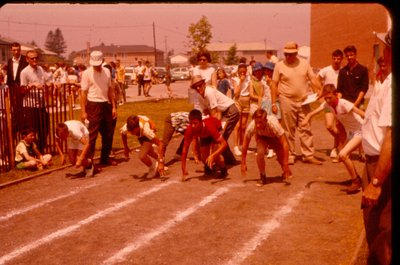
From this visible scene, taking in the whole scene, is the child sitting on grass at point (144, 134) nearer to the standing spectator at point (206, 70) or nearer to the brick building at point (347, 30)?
the standing spectator at point (206, 70)

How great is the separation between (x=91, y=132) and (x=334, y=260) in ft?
18.8

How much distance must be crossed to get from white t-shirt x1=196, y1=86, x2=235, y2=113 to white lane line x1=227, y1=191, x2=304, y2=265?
216 centimetres

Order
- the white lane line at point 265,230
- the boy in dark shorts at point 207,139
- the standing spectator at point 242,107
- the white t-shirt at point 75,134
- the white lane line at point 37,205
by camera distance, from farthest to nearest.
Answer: the standing spectator at point 242,107 → the white t-shirt at point 75,134 → the boy in dark shorts at point 207,139 → the white lane line at point 37,205 → the white lane line at point 265,230

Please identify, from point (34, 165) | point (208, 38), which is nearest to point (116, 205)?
point (34, 165)

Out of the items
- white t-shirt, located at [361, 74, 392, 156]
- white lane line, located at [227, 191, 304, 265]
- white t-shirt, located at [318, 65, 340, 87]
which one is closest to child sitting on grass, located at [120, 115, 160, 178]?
white lane line, located at [227, 191, 304, 265]

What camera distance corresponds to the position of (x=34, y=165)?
9.70 metres

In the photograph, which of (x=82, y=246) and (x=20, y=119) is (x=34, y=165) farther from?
(x=82, y=246)

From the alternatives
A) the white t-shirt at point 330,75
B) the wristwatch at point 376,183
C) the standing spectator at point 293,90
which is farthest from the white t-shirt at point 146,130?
the wristwatch at point 376,183

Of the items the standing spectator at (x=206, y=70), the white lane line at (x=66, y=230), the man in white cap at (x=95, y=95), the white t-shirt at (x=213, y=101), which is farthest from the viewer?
the standing spectator at (x=206, y=70)

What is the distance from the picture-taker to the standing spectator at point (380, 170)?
3.70 m

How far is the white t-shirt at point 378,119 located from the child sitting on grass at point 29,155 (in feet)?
22.8

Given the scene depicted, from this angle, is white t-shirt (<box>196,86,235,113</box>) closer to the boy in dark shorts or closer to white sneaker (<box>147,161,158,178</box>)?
the boy in dark shorts

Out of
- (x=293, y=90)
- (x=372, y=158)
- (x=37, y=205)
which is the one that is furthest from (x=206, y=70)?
(x=372, y=158)

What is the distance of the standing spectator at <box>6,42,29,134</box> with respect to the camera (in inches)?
394
